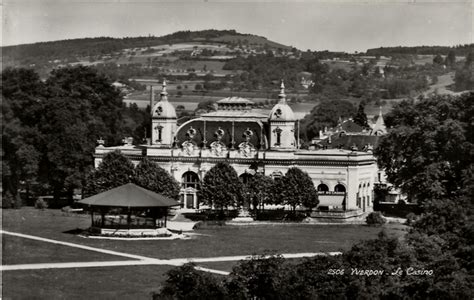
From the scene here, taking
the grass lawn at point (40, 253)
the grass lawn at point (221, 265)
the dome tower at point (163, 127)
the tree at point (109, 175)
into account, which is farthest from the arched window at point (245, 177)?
the grass lawn at point (221, 265)

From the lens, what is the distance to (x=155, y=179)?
76.1 metres

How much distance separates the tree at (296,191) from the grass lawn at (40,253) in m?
23.4

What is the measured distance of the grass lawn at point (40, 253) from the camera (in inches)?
1984

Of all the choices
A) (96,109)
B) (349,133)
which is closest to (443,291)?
(96,109)

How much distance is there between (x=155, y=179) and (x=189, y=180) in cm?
627

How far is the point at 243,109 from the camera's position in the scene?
3452 inches

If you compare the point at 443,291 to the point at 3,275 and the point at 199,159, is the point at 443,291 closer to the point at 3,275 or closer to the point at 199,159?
the point at 3,275

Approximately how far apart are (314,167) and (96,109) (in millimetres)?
29450

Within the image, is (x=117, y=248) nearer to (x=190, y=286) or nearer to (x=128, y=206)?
(x=128, y=206)

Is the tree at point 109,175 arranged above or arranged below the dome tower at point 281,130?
below

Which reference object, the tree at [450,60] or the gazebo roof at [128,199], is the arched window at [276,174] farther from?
the tree at [450,60]

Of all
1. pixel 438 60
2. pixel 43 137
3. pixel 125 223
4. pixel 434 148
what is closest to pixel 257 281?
pixel 125 223

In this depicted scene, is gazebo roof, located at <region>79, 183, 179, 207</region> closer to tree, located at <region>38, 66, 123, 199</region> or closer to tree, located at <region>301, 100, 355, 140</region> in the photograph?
tree, located at <region>38, 66, 123, 199</region>

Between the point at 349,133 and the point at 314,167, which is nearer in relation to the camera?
the point at 314,167
